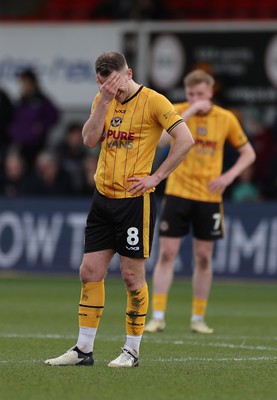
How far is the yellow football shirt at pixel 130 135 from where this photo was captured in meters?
8.54

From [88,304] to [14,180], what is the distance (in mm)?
10795

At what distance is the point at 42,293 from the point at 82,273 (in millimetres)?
7458

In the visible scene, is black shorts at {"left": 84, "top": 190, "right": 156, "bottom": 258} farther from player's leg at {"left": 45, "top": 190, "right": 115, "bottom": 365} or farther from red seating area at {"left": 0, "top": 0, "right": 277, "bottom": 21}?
red seating area at {"left": 0, "top": 0, "right": 277, "bottom": 21}

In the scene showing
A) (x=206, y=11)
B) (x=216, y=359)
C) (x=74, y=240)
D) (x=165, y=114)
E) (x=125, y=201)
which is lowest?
(x=74, y=240)

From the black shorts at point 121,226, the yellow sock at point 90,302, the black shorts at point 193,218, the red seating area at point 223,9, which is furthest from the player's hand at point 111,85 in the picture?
the red seating area at point 223,9

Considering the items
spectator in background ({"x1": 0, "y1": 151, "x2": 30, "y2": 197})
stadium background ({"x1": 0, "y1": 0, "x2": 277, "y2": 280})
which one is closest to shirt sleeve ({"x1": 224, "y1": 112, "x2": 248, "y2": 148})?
stadium background ({"x1": 0, "y1": 0, "x2": 277, "y2": 280})

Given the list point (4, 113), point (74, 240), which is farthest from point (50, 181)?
point (4, 113)

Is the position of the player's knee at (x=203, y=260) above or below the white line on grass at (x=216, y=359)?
above

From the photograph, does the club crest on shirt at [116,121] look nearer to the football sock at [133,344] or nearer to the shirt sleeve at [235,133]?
the football sock at [133,344]

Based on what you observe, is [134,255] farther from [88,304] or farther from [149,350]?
[149,350]

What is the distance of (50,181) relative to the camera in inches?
750

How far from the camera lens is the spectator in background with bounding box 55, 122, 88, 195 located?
19.2m

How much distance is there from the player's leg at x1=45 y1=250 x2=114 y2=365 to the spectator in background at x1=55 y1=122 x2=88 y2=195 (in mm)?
→ 10556

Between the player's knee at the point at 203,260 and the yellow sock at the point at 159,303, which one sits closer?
the yellow sock at the point at 159,303
